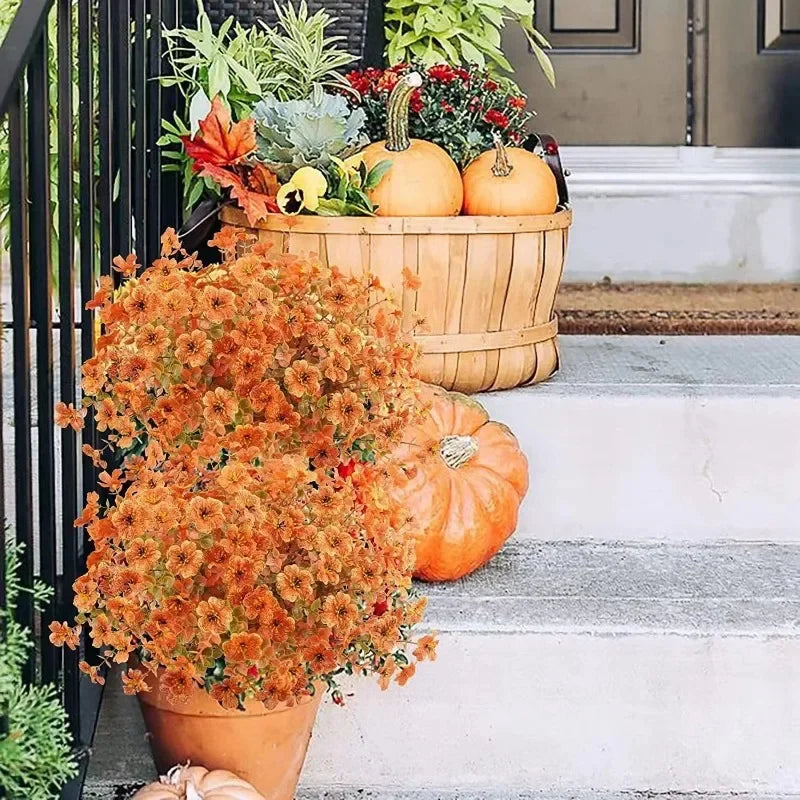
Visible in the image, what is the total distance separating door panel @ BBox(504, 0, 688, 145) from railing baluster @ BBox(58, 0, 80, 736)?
1877mm

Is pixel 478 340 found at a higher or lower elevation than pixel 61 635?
higher


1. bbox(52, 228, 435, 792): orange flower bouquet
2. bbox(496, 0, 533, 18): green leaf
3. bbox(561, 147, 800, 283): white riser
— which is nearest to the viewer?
bbox(52, 228, 435, 792): orange flower bouquet

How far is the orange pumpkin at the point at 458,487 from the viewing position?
1842 millimetres

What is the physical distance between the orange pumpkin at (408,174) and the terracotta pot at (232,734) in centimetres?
79

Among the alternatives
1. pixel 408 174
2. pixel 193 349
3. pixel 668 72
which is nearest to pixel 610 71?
pixel 668 72

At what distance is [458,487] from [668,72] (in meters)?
1.78

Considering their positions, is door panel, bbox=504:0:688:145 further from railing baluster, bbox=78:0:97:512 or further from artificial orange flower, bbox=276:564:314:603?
artificial orange flower, bbox=276:564:314:603

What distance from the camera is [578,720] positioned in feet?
5.74

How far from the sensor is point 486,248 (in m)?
2.03

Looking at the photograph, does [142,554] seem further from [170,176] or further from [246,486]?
[170,176]

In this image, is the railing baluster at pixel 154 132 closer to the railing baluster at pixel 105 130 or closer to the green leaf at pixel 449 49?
the railing baluster at pixel 105 130

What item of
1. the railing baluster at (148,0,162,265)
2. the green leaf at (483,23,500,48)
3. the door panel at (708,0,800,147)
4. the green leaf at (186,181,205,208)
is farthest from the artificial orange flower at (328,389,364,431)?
the door panel at (708,0,800,147)

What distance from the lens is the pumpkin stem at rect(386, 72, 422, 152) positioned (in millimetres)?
2012

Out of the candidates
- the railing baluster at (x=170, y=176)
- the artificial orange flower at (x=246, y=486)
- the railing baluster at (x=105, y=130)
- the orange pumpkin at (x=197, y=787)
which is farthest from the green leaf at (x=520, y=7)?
the orange pumpkin at (x=197, y=787)
